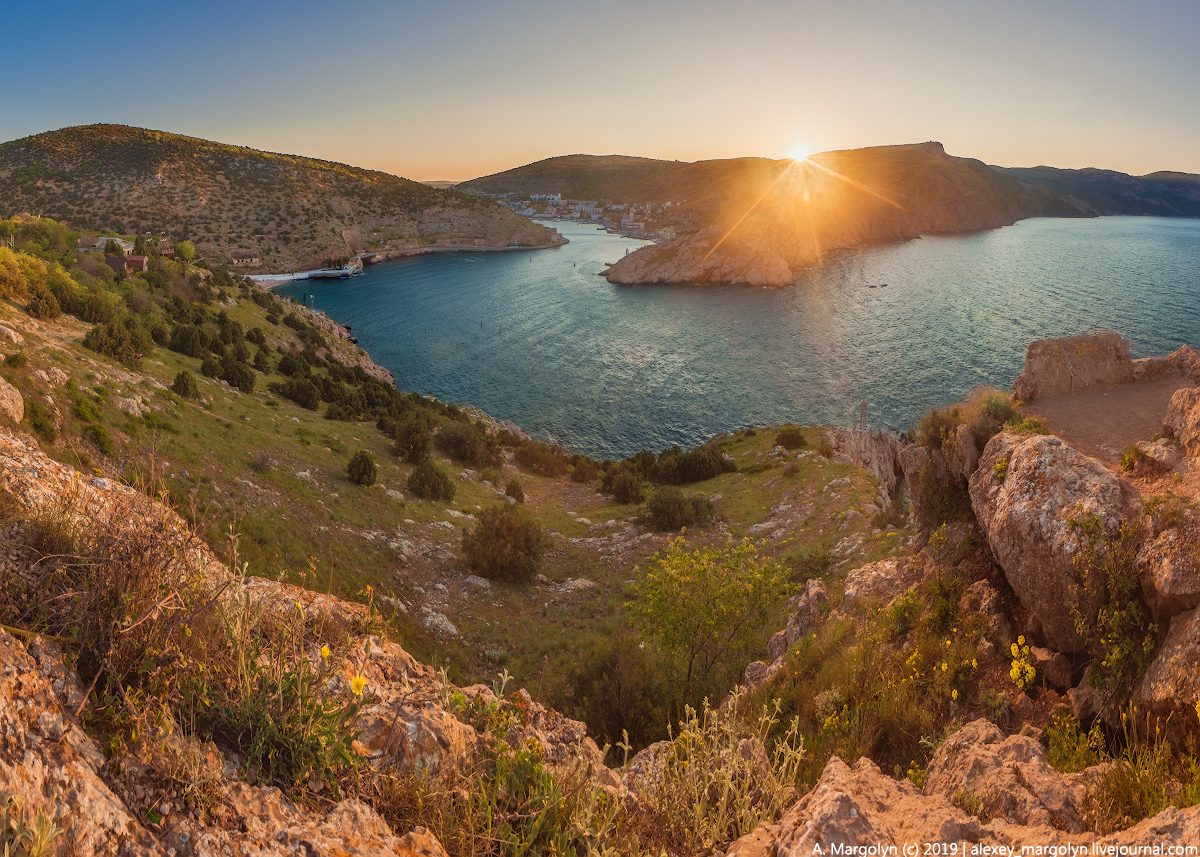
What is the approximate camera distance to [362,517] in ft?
68.4

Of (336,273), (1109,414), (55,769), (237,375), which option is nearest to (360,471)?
(237,375)

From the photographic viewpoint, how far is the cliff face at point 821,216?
103 metres

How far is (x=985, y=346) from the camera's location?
193 feet

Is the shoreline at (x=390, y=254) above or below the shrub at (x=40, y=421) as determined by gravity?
above

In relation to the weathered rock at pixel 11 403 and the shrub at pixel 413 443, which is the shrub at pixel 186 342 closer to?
the shrub at pixel 413 443

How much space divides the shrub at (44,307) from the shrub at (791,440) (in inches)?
1498

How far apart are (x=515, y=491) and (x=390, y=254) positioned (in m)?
110

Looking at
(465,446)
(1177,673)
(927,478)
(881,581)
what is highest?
(927,478)

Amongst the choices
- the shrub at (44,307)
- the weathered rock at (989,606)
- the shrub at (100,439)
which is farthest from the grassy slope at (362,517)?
the weathered rock at (989,606)

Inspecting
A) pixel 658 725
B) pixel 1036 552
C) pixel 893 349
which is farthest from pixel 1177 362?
pixel 893 349

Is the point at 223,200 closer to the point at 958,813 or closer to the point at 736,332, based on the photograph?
the point at 736,332

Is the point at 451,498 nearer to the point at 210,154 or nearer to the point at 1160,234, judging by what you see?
the point at 210,154

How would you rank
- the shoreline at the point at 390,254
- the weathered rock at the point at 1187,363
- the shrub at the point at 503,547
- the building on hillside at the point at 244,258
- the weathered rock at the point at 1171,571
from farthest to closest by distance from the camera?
the building on hillside at the point at 244,258 → the shoreline at the point at 390,254 → the shrub at the point at 503,547 → the weathered rock at the point at 1187,363 → the weathered rock at the point at 1171,571

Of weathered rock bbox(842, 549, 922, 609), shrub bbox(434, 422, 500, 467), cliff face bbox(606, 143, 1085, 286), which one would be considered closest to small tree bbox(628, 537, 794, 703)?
weathered rock bbox(842, 549, 922, 609)
